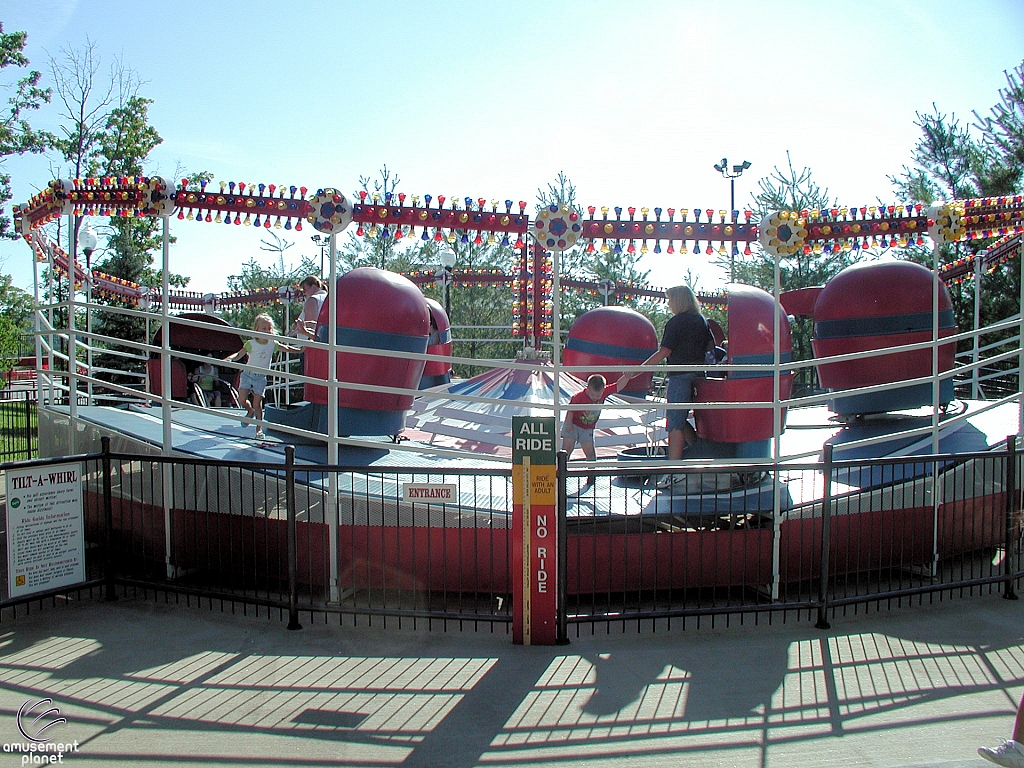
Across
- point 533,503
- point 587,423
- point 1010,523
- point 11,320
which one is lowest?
point 1010,523

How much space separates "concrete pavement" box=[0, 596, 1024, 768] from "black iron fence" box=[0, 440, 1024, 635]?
235mm

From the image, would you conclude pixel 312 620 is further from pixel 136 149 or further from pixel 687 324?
pixel 136 149

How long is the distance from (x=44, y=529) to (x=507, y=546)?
3.33 metres

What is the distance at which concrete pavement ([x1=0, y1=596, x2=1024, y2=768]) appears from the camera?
356 cm

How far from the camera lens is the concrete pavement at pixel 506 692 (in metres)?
3.56

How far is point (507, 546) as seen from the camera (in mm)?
5555

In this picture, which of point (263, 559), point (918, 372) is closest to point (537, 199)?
point (918, 372)

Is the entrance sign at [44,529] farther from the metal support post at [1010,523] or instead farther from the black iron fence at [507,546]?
the metal support post at [1010,523]

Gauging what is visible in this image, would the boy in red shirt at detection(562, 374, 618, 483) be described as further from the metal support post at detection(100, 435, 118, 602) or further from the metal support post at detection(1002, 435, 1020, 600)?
the metal support post at detection(100, 435, 118, 602)

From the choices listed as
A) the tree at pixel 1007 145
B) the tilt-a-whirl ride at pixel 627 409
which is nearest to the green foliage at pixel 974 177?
the tree at pixel 1007 145

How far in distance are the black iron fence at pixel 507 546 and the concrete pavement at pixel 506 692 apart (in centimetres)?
23

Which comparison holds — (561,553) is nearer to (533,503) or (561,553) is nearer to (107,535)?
(533,503)

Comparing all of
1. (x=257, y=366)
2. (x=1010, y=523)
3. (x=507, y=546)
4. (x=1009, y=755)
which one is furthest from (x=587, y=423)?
(x=1009, y=755)

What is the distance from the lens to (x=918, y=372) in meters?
8.47
